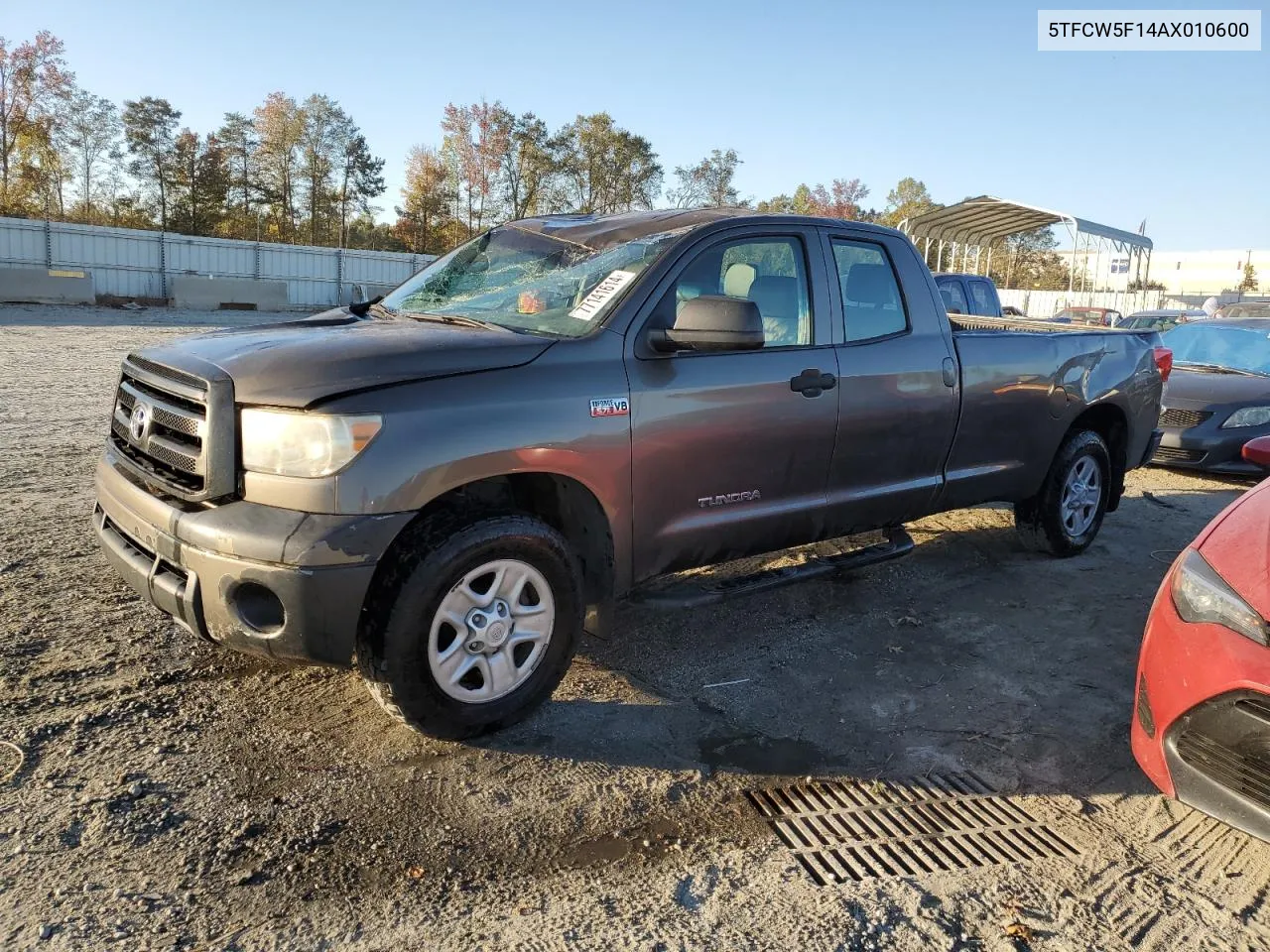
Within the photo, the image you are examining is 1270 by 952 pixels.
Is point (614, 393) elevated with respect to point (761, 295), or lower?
lower

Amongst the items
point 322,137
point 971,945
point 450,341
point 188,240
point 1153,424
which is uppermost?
point 322,137

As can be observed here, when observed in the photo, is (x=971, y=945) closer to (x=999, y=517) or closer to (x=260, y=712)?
(x=260, y=712)

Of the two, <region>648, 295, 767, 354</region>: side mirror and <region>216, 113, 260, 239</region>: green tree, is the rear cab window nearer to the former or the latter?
<region>648, 295, 767, 354</region>: side mirror

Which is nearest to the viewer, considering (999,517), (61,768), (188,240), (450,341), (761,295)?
(61,768)

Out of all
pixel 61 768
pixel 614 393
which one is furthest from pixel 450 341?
pixel 61 768

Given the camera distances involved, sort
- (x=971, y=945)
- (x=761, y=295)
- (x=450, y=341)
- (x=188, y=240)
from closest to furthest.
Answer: (x=971, y=945), (x=450, y=341), (x=761, y=295), (x=188, y=240)

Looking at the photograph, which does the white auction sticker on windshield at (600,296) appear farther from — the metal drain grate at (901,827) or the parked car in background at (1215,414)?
the parked car in background at (1215,414)

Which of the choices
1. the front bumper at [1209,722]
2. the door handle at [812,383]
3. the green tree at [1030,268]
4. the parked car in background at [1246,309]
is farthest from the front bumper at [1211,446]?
the green tree at [1030,268]

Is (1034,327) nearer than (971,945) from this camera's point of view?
No

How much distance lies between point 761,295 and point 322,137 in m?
51.0

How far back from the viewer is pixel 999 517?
272 inches

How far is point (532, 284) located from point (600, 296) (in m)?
0.42

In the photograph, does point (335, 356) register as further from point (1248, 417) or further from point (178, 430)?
point (1248, 417)

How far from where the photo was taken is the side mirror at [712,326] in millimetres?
3363
